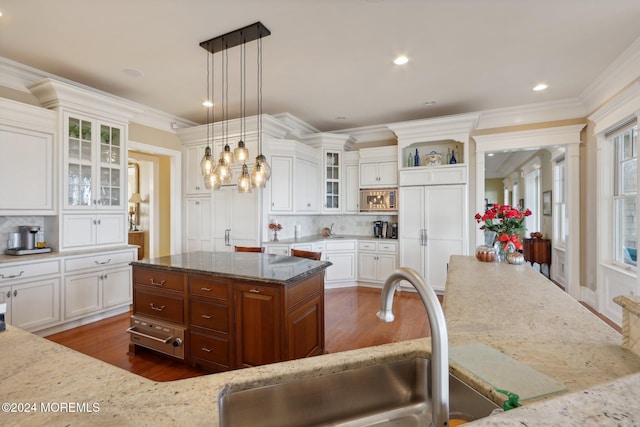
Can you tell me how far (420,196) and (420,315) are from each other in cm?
189

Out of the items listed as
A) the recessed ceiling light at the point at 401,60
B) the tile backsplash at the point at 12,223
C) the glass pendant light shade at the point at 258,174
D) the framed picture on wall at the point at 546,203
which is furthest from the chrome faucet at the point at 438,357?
→ the framed picture on wall at the point at 546,203

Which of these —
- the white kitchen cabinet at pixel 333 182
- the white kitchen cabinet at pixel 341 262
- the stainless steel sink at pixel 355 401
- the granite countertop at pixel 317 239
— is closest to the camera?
the stainless steel sink at pixel 355 401

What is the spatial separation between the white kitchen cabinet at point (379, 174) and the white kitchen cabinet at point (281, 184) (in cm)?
137

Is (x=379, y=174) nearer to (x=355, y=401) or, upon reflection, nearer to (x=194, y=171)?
(x=194, y=171)

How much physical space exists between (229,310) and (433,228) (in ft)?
11.4

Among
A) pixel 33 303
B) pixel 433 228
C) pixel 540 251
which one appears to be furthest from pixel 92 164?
pixel 540 251

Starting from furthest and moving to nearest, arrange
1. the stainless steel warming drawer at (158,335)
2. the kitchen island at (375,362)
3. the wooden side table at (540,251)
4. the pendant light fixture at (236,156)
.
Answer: the wooden side table at (540,251) → the pendant light fixture at (236,156) → the stainless steel warming drawer at (158,335) → the kitchen island at (375,362)

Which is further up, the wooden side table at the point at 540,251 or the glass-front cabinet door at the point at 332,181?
the glass-front cabinet door at the point at 332,181

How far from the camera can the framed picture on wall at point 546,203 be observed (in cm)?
582

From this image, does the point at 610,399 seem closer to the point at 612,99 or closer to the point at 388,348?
the point at 388,348

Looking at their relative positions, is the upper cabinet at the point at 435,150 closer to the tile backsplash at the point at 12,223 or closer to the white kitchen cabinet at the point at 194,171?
the white kitchen cabinet at the point at 194,171

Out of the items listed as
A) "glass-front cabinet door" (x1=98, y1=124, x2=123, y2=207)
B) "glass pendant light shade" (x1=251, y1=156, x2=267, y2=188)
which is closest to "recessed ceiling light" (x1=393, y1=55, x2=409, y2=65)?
"glass pendant light shade" (x1=251, y1=156, x2=267, y2=188)

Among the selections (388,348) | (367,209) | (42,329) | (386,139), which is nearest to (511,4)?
(388,348)

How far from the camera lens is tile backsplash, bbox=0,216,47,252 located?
320cm
